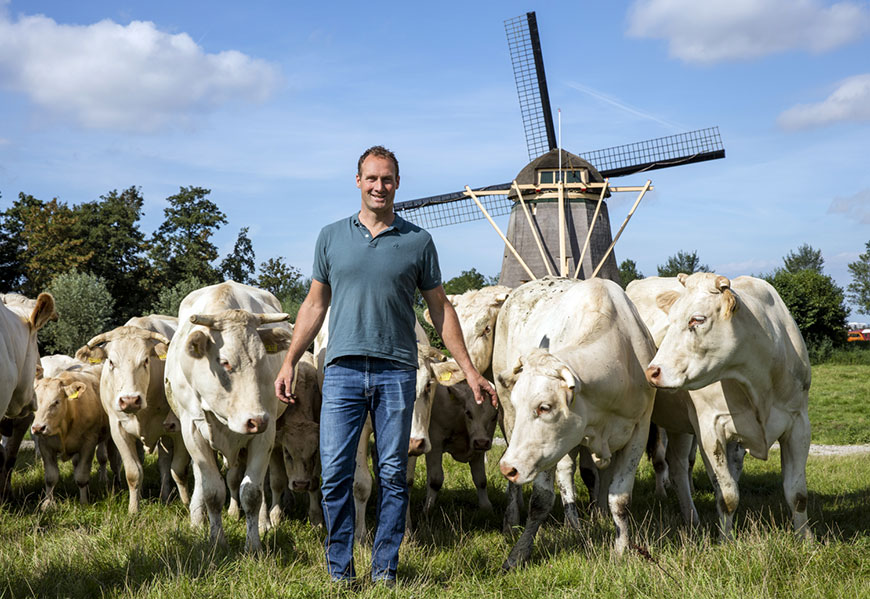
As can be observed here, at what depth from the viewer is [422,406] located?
6426 millimetres

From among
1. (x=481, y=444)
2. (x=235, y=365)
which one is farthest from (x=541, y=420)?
(x=481, y=444)

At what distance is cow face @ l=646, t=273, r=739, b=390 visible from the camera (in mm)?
5805

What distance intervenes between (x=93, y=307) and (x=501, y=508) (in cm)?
2988

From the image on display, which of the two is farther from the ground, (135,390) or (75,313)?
Answer: (75,313)

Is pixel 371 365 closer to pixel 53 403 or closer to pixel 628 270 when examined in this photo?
pixel 53 403

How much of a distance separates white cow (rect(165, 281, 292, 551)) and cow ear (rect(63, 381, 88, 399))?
2955mm

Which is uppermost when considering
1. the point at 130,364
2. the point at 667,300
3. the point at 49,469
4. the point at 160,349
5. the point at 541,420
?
the point at 160,349

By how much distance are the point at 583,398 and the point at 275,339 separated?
2472 mm

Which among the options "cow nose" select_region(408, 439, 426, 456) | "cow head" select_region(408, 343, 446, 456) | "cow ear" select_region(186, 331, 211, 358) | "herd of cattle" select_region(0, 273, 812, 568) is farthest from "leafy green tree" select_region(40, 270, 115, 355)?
"cow nose" select_region(408, 439, 426, 456)

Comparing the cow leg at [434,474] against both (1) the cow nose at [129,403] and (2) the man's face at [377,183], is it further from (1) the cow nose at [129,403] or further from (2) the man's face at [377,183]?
(2) the man's face at [377,183]

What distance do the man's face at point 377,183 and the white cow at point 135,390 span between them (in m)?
3.87

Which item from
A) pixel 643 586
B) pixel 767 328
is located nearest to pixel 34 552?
pixel 643 586

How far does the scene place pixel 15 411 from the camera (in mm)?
7285

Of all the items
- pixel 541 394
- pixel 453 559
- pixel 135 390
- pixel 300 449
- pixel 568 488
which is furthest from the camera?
pixel 135 390
